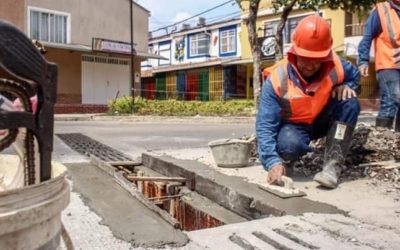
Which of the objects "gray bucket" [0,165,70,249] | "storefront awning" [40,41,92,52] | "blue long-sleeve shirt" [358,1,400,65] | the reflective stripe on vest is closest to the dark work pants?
the reflective stripe on vest

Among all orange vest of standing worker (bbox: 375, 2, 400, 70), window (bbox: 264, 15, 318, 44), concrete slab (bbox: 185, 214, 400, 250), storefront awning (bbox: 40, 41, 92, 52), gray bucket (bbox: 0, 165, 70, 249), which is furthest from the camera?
window (bbox: 264, 15, 318, 44)

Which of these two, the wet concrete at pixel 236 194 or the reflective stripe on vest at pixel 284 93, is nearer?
the wet concrete at pixel 236 194

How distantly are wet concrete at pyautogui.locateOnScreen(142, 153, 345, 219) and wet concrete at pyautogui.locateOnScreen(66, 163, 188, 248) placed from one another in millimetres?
735

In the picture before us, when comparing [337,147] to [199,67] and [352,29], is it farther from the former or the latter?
[199,67]

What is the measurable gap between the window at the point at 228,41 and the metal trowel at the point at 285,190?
33401 mm

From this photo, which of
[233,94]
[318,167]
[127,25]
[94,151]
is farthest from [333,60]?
[233,94]

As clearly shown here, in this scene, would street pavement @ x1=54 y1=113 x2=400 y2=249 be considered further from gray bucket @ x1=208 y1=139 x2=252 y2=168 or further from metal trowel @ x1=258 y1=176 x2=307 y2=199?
gray bucket @ x1=208 y1=139 x2=252 y2=168

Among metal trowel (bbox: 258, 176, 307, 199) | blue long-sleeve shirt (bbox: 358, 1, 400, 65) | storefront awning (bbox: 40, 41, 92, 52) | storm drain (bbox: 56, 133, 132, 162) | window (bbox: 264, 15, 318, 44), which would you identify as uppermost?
window (bbox: 264, 15, 318, 44)

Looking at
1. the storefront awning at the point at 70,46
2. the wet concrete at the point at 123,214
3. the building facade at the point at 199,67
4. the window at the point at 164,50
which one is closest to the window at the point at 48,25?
the storefront awning at the point at 70,46

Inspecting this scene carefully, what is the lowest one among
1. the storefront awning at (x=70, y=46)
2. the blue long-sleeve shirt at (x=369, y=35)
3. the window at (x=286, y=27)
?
the blue long-sleeve shirt at (x=369, y=35)

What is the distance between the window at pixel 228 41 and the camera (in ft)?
121

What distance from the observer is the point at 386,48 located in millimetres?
5340

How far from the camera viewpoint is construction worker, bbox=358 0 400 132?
5266 mm

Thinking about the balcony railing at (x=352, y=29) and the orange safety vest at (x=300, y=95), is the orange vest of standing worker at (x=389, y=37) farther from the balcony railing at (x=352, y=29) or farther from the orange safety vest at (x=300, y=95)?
the balcony railing at (x=352, y=29)
